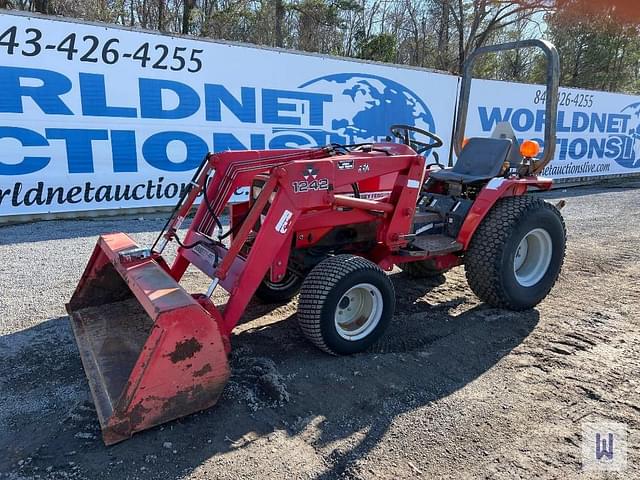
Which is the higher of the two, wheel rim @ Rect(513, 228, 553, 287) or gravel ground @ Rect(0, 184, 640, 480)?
wheel rim @ Rect(513, 228, 553, 287)

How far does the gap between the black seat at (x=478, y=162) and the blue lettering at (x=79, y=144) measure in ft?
16.2

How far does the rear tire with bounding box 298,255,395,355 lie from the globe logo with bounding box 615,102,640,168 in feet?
44.7

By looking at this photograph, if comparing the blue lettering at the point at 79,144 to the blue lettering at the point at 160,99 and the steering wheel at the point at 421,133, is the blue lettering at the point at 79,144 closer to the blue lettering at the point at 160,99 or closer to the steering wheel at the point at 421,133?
the blue lettering at the point at 160,99

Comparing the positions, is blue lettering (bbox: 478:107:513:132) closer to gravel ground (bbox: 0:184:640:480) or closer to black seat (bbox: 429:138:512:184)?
black seat (bbox: 429:138:512:184)

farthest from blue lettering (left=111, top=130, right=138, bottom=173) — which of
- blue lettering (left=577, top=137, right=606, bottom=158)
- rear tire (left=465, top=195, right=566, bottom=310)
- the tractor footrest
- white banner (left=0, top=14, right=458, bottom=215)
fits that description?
blue lettering (left=577, top=137, right=606, bottom=158)

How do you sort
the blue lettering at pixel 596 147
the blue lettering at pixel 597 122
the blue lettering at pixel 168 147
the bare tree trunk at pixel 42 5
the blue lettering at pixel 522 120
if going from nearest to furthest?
the blue lettering at pixel 168 147
the blue lettering at pixel 522 120
the blue lettering at pixel 597 122
the blue lettering at pixel 596 147
the bare tree trunk at pixel 42 5

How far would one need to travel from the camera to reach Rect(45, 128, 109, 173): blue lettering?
678cm

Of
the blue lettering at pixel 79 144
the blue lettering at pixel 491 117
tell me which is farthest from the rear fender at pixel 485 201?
the blue lettering at pixel 491 117

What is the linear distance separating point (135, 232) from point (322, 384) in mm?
4431

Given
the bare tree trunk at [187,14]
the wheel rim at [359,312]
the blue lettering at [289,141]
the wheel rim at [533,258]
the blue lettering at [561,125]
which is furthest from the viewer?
the bare tree trunk at [187,14]

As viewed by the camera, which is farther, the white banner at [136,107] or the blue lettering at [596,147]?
the blue lettering at [596,147]

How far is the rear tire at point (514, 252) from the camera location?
3.76 metres

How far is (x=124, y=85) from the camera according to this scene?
7.08 metres

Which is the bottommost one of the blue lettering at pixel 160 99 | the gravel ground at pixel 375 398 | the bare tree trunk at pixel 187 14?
the gravel ground at pixel 375 398
